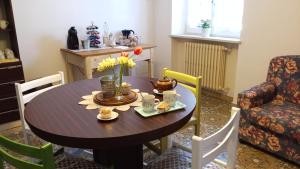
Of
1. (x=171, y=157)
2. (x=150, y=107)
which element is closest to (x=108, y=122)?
(x=150, y=107)

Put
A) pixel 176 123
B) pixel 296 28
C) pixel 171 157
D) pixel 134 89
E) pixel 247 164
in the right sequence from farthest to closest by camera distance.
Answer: pixel 296 28
pixel 247 164
pixel 134 89
pixel 171 157
pixel 176 123

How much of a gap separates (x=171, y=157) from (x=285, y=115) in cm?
121

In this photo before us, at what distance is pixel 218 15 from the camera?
3.64 metres

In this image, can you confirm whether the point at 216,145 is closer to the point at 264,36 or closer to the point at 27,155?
the point at 27,155

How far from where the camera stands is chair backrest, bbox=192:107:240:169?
1.03 m

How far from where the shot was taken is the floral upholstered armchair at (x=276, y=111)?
2.11 m

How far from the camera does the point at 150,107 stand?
146 cm

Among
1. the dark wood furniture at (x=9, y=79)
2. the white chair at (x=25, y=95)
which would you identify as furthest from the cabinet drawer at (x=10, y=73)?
the white chair at (x=25, y=95)

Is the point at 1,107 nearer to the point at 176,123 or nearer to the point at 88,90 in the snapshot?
the point at 88,90

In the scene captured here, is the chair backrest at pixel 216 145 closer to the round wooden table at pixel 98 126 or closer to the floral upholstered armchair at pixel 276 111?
the round wooden table at pixel 98 126

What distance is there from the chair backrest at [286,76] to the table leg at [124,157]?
1.67 m

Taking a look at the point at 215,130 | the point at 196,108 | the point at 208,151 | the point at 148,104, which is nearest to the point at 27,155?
the point at 148,104

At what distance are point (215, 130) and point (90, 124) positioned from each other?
1.79 m

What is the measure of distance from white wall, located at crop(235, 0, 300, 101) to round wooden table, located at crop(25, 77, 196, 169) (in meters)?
1.63
